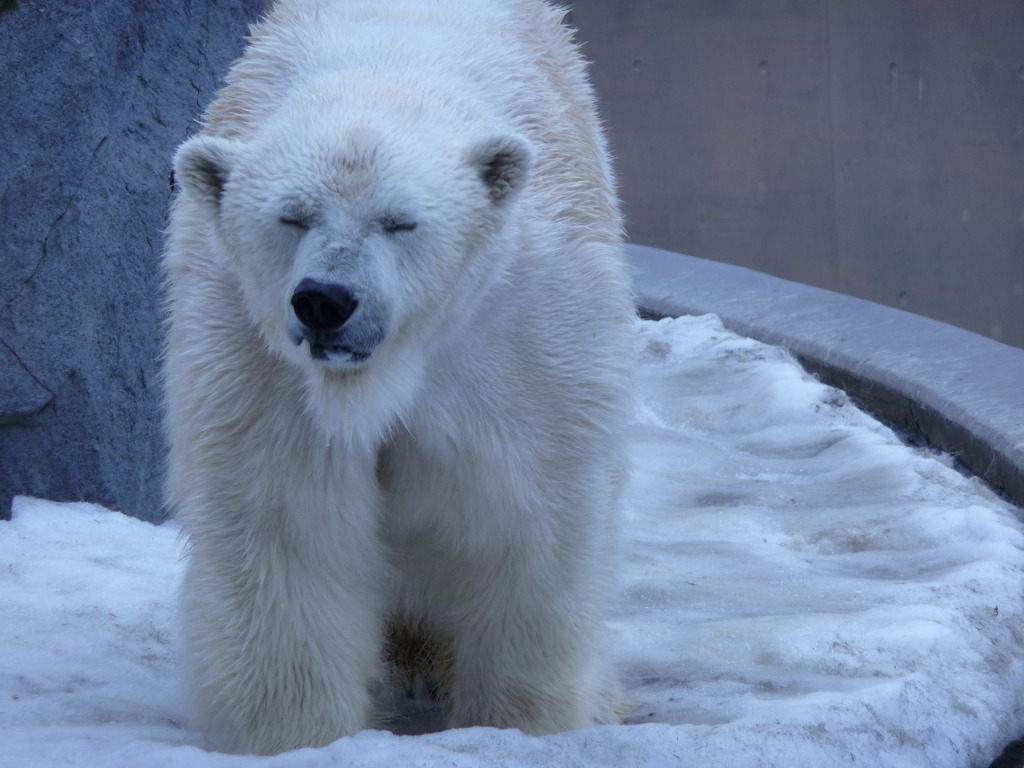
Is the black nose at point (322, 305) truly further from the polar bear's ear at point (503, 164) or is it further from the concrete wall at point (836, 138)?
the concrete wall at point (836, 138)

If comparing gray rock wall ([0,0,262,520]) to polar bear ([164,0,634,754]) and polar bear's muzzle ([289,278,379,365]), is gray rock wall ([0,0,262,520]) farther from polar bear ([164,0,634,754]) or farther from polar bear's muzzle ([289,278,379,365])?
polar bear's muzzle ([289,278,379,365])

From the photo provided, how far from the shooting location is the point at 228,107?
2.08m

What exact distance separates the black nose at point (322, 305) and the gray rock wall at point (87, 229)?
1509mm

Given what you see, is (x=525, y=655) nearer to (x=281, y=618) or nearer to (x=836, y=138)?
(x=281, y=618)

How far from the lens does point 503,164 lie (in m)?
1.80

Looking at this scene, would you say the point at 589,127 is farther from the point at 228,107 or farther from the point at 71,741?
the point at 71,741

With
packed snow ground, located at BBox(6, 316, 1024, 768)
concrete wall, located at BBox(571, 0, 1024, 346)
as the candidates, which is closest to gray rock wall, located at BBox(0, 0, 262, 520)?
packed snow ground, located at BBox(6, 316, 1024, 768)

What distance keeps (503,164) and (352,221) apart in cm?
27

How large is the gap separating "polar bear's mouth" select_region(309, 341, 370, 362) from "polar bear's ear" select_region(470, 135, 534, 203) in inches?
13.2

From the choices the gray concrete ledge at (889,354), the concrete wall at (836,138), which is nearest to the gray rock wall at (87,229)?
the gray concrete ledge at (889,354)

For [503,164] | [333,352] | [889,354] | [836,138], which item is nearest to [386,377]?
[333,352]

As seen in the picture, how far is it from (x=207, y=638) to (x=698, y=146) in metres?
7.43

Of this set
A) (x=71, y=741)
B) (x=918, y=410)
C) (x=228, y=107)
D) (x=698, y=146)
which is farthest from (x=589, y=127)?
(x=698, y=146)

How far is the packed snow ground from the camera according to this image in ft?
6.06
